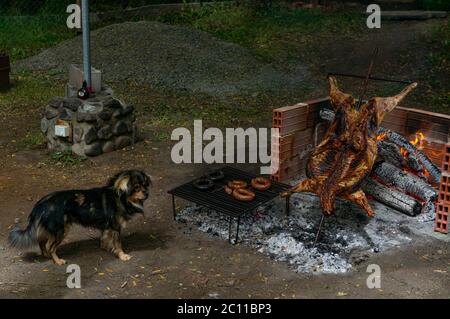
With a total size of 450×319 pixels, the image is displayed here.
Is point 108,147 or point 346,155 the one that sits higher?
point 346,155

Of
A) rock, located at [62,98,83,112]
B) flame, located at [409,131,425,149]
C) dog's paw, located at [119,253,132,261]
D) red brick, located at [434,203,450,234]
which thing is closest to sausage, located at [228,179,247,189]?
dog's paw, located at [119,253,132,261]

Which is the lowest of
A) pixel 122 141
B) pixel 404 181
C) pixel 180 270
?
pixel 180 270

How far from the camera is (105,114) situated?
10078 millimetres

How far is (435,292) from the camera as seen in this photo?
6.38 metres

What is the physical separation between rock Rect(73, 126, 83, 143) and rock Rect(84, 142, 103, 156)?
186 millimetres

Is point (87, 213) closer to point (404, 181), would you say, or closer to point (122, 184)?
point (122, 184)

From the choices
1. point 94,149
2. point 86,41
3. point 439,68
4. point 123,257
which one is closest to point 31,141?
point 94,149

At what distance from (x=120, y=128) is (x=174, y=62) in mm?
5843

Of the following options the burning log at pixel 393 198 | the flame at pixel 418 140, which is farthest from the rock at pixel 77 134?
the flame at pixel 418 140

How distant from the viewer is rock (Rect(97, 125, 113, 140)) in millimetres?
10114

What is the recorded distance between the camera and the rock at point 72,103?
32.9 ft

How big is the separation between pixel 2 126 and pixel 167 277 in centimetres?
653

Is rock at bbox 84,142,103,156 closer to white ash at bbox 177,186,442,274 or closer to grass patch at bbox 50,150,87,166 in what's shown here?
grass patch at bbox 50,150,87,166

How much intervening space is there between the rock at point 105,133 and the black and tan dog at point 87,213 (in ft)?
10.8
